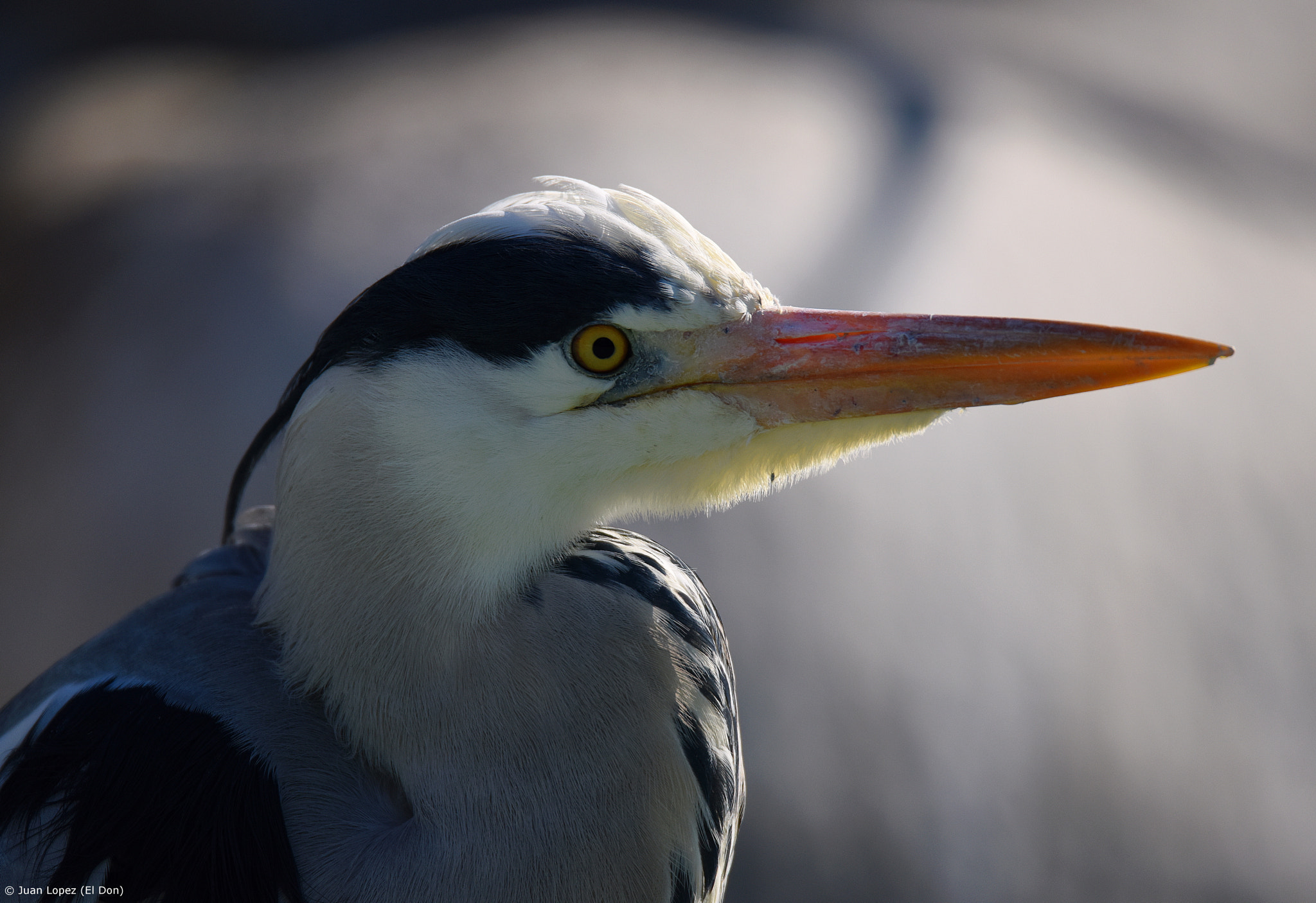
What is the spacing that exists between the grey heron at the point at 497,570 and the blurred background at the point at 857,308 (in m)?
0.66

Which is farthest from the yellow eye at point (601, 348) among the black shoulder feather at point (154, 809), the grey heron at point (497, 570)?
the black shoulder feather at point (154, 809)

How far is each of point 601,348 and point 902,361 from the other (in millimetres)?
241

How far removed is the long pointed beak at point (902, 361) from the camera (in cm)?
75

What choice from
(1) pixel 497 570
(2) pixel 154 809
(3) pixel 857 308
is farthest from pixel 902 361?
(3) pixel 857 308

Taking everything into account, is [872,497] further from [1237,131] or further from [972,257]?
[1237,131]

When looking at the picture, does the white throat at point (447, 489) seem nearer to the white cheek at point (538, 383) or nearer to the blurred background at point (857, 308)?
the white cheek at point (538, 383)

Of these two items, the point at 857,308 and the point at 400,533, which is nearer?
the point at 400,533

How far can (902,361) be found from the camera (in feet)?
2.50

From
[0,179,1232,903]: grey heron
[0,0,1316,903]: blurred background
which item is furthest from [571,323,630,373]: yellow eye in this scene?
[0,0,1316,903]: blurred background

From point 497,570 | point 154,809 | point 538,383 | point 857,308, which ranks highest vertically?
point 857,308

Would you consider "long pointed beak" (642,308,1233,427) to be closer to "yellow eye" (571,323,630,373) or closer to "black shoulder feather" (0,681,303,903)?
"yellow eye" (571,323,630,373)

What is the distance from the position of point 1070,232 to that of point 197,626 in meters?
1.78

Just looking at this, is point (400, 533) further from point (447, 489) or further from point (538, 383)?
point (538, 383)

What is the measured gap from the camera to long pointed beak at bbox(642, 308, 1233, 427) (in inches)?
29.5
